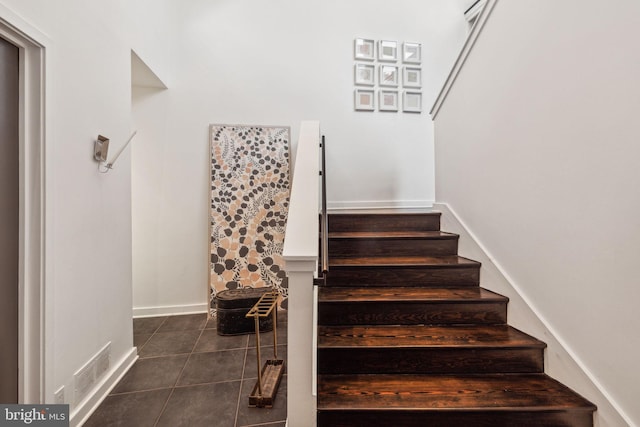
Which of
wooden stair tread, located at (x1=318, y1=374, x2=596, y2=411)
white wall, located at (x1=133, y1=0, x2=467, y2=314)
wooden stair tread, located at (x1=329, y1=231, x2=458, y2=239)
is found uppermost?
white wall, located at (x1=133, y1=0, x2=467, y2=314)

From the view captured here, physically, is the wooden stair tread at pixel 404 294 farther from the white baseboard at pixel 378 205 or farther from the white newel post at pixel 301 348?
the white baseboard at pixel 378 205

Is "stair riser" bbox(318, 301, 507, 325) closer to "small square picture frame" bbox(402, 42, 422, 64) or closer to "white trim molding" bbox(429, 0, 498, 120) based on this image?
"white trim molding" bbox(429, 0, 498, 120)

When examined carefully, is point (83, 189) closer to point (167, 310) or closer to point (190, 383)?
point (190, 383)

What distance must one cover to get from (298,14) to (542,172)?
316cm

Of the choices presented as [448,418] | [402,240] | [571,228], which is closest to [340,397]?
[448,418]

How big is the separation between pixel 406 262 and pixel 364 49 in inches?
108

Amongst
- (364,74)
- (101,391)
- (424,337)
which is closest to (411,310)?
(424,337)

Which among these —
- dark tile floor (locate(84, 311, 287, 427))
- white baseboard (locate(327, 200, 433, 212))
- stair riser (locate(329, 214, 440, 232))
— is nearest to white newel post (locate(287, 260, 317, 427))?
dark tile floor (locate(84, 311, 287, 427))

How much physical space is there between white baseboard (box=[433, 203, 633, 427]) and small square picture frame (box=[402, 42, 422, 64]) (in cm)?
234

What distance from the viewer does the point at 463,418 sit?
1300mm

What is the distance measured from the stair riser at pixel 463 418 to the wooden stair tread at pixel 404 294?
0.61 metres

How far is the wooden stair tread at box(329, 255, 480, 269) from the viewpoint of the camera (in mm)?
2004

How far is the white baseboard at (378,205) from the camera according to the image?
3461mm

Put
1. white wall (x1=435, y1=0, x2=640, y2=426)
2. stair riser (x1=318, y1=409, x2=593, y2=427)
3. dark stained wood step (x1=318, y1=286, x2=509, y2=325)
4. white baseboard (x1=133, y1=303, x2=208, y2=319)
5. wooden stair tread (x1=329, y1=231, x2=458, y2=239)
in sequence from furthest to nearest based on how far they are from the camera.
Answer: white baseboard (x1=133, y1=303, x2=208, y2=319)
wooden stair tread (x1=329, y1=231, x2=458, y2=239)
dark stained wood step (x1=318, y1=286, x2=509, y2=325)
stair riser (x1=318, y1=409, x2=593, y2=427)
white wall (x1=435, y1=0, x2=640, y2=426)
